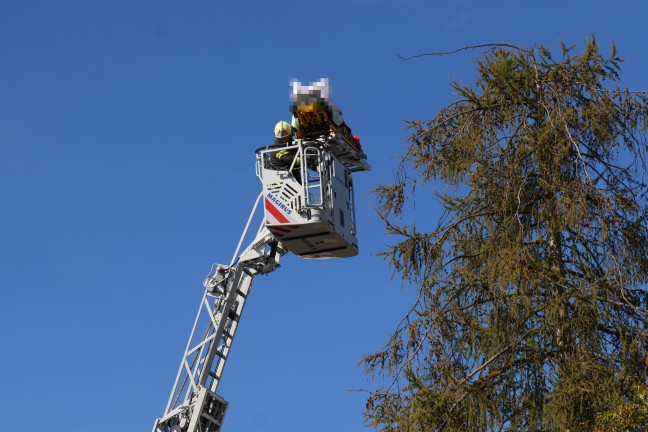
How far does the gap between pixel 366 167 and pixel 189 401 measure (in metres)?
5.01


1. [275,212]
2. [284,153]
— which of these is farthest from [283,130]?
[275,212]

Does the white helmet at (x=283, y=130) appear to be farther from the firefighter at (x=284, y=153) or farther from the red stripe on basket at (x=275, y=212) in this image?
the red stripe on basket at (x=275, y=212)

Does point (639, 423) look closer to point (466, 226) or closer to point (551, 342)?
point (551, 342)

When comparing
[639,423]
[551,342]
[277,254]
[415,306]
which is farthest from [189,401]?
[639,423]

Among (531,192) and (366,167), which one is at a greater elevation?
(366,167)

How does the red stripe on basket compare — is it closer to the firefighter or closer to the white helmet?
the firefighter

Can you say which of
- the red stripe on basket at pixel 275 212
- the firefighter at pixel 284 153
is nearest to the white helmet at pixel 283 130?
the firefighter at pixel 284 153

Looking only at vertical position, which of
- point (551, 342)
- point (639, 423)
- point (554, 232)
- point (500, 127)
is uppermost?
point (500, 127)

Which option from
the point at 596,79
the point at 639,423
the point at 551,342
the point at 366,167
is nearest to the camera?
the point at 639,423

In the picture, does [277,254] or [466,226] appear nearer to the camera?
[466,226]

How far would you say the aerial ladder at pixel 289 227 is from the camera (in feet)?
61.2

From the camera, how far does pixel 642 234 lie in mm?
13742

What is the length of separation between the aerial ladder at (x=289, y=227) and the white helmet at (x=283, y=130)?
0.53ft

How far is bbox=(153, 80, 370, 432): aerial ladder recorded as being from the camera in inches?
734
